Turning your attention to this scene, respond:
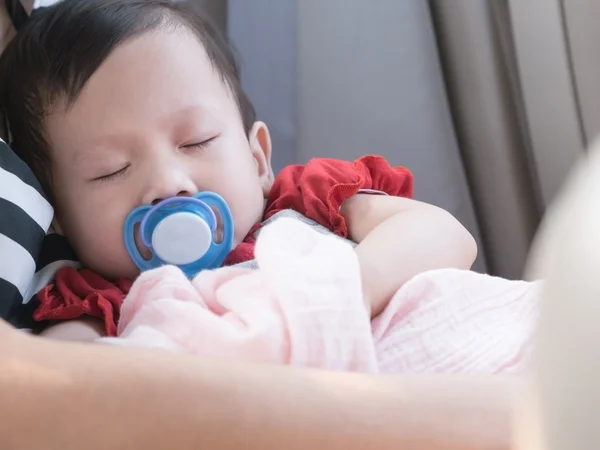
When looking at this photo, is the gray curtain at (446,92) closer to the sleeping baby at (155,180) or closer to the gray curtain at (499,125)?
the gray curtain at (499,125)

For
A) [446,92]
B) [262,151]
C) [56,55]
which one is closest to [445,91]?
[446,92]

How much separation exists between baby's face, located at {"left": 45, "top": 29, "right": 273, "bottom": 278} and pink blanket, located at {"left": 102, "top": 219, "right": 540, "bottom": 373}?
16cm

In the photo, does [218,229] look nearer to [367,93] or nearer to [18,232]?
[18,232]

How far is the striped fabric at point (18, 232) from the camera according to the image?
24.7 inches

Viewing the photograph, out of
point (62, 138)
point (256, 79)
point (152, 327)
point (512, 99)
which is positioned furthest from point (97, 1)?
point (512, 99)

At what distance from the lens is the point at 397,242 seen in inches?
27.5

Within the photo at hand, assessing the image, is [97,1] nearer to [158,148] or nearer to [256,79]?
[158,148]

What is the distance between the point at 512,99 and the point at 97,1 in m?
0.63

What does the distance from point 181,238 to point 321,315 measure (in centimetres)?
29

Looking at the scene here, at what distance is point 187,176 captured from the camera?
77cm

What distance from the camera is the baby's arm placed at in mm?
646

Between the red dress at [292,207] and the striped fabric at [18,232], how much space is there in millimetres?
38

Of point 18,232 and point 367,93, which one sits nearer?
point 18,232

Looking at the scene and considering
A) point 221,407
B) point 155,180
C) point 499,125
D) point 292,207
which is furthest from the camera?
point 499,125
